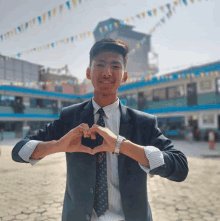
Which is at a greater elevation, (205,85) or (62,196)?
(205,85)

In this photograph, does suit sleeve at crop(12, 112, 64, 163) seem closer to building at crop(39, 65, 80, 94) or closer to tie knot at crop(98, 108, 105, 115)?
tie knot at crop(98, 108, 105, 115)

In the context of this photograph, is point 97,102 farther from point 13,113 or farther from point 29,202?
point 13,113

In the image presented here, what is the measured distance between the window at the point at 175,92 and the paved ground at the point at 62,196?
1344 centimetres

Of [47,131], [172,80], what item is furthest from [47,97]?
[47,131]

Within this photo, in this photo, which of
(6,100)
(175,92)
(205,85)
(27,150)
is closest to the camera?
(27,150)

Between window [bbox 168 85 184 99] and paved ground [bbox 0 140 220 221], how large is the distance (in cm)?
1344

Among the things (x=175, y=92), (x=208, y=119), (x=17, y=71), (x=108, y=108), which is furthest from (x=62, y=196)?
(x=17, y=71)

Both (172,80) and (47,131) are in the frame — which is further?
(172,80)

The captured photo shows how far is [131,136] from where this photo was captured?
151 cm

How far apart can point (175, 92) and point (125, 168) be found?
19.8m

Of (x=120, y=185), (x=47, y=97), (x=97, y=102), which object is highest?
(x=47, y=97)

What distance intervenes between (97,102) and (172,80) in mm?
19328

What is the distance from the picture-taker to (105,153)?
4.82ft

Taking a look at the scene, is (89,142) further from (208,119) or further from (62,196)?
(208,119)
